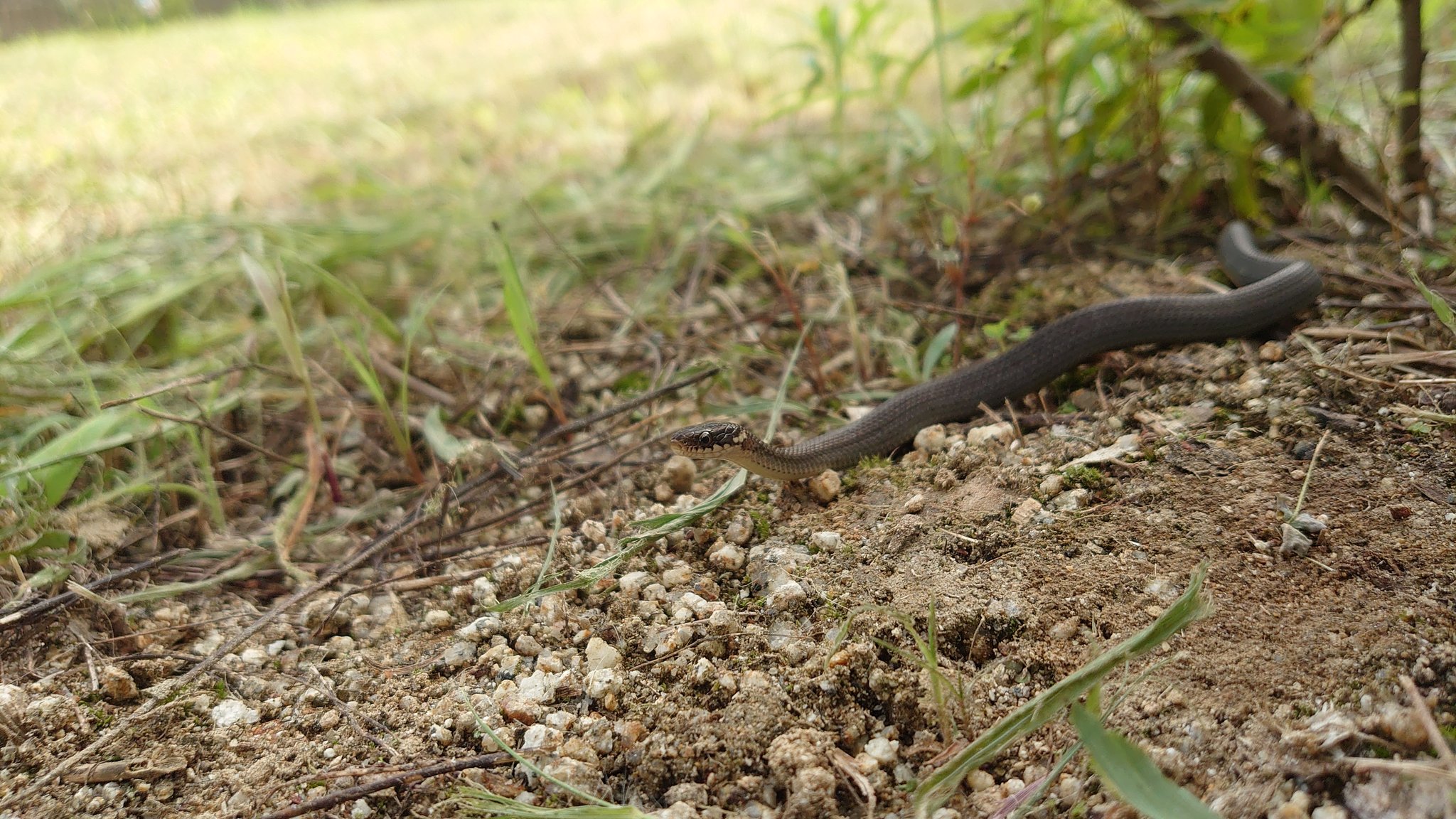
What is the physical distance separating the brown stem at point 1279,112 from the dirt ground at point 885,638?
0.88 metres

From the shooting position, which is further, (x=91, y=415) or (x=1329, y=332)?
(x=91, y=415)

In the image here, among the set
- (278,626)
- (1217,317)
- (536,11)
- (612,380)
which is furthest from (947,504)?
(536,11)

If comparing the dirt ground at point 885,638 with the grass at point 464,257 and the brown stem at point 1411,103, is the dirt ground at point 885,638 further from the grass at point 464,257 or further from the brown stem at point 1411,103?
the brown stem at point 1411,103

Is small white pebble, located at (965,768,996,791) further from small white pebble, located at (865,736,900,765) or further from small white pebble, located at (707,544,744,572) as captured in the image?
small white pebble, located at (707,544,744,572)

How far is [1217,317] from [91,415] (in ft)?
13.6

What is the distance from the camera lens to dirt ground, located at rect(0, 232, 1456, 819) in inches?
73.0

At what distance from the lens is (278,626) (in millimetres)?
2543

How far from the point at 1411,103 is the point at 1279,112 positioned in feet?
1.45

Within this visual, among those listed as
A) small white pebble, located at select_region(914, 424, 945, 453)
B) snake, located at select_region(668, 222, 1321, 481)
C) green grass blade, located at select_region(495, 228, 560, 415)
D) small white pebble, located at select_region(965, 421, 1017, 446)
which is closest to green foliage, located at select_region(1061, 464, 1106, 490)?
small white pebble, located at select_region(965, 421, 1017, 446)

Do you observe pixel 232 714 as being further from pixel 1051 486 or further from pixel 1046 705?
pixel 1051 486

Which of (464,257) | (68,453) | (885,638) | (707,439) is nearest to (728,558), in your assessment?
(707,439)

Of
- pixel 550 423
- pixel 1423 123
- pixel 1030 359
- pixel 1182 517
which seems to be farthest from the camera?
pixel 1423 123

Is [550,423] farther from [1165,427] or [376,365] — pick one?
[1165,427]

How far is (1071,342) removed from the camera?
3.12 m
